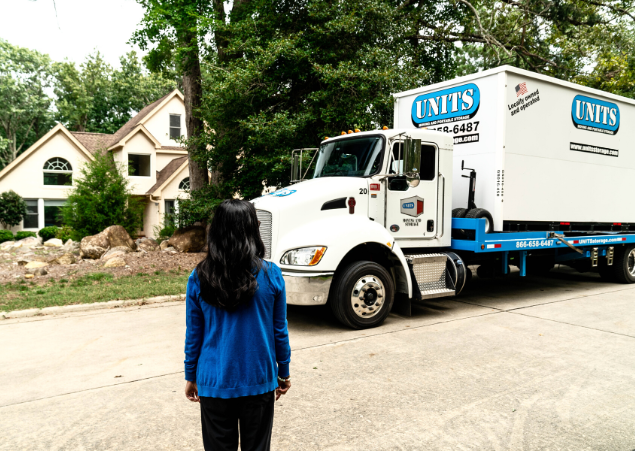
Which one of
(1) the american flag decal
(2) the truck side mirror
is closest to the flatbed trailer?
(2) the truck side mirror

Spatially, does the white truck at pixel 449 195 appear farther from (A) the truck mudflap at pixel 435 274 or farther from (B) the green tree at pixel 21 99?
(B) the green tree at pixel 21 99

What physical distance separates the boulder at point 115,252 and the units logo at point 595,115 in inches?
463

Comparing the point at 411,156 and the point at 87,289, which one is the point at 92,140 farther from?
the point at 411,156

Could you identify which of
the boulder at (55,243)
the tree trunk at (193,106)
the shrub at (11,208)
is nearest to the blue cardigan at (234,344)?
the tree trunk at (193,106)

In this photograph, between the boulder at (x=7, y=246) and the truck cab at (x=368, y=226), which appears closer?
the truck cab at (x=368, y=226)

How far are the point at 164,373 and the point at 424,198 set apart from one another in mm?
4524

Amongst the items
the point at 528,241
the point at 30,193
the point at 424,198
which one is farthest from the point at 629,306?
the point at 30,193

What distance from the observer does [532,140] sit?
841 centimetres

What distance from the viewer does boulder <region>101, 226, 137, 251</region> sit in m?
16.6

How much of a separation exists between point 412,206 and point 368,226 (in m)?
1.02

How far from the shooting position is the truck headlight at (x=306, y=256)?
655cm

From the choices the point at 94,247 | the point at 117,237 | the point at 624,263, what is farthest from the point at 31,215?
the point at 624,263

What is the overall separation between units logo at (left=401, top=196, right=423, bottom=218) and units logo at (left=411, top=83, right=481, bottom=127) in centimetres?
186

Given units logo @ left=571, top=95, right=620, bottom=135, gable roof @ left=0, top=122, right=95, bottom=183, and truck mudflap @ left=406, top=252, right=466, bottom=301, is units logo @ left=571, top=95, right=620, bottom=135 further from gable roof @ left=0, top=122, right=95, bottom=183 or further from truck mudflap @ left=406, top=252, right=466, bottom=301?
gable roof @ left=0, top=122, right=95, bottom=183
